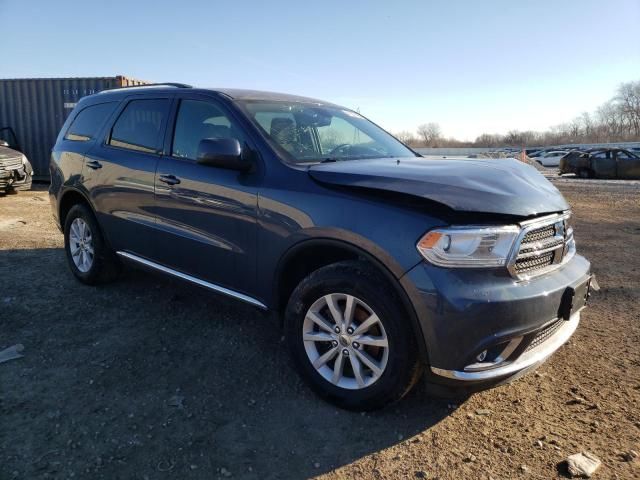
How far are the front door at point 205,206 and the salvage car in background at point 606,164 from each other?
2432 centimetres

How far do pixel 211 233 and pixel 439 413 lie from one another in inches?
72.2

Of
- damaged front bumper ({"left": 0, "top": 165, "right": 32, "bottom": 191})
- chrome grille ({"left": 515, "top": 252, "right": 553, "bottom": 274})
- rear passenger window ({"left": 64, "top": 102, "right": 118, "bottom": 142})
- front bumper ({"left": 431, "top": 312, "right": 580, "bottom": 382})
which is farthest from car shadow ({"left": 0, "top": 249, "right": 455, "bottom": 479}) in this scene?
damaged front bumper ({"left": 0, "top": 165, "right": 32, "bottom": 191})

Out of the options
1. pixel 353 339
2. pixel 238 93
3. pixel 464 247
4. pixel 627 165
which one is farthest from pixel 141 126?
pixel 627 165

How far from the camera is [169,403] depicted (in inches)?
109

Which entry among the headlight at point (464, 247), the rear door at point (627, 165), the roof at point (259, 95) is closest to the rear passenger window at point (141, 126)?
the roof at point (259, 95)

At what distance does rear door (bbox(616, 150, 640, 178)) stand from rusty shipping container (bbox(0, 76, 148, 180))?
21.7m

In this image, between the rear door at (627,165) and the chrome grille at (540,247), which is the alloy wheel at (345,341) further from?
the rear door at (627,165)

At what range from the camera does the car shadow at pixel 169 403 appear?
7.62 ft

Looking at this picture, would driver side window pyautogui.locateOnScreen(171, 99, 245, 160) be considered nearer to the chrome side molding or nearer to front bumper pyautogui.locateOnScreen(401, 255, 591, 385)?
the chrome side molding

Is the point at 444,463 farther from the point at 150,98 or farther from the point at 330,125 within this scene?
the point at 150,98

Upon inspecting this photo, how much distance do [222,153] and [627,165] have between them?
82.9 feet

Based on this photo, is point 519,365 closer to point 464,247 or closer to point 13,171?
point 464,247

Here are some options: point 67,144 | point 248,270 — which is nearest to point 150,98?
point 67,144

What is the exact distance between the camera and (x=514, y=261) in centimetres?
236
